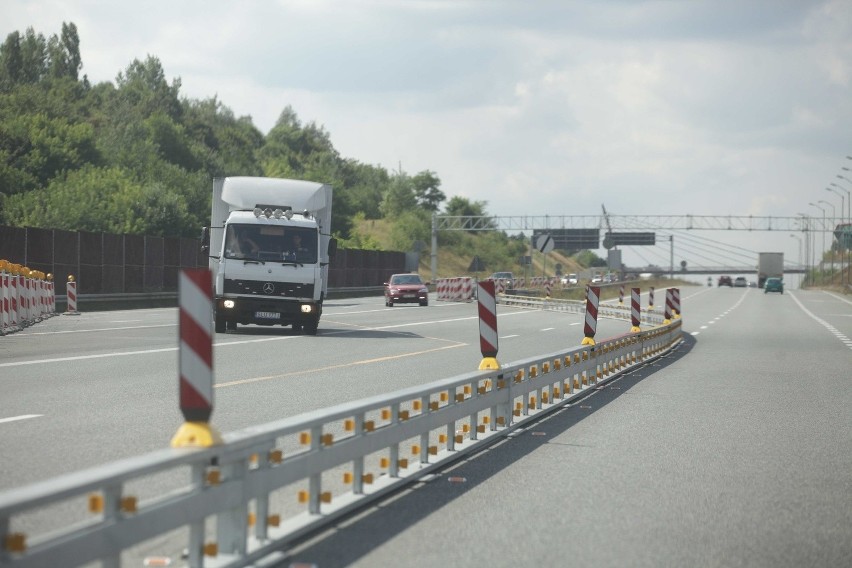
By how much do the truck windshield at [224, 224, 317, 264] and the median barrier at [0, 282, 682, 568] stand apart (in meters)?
15.8

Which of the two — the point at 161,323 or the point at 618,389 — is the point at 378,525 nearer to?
the point at 618,389

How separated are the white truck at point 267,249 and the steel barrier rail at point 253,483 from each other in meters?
15.9

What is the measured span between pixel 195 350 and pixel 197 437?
49 centimetres

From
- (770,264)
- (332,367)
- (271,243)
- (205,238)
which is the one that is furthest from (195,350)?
(770,264)

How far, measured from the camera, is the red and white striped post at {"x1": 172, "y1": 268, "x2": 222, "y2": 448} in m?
6.47

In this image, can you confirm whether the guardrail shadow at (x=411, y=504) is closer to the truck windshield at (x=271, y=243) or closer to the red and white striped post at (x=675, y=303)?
the truck windshield at (x=271, y=243)

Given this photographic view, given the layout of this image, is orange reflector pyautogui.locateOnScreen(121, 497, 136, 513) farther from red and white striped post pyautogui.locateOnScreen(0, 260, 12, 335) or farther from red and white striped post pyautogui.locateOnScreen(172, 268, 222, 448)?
red and white striped post pyautogui.locateOnScreen(0, 260, 12, 335)

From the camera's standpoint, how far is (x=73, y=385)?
16172mm

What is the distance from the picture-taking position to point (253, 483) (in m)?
6.51

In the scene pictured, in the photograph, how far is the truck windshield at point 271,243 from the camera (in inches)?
1107

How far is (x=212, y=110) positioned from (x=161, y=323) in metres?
147

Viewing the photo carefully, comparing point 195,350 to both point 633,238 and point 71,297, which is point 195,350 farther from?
point 633,238

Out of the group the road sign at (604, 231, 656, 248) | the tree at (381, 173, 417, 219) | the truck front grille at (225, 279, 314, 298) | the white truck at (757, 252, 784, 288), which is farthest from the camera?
the tree at (381, 173, 417, 219)

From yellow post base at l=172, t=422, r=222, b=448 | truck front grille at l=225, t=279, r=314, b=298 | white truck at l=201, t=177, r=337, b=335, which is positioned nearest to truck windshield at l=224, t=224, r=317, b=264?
white truck at l=201, t=177, r=337, b=335
